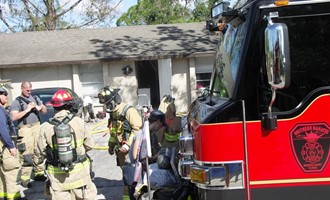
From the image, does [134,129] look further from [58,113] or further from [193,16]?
[193,16]

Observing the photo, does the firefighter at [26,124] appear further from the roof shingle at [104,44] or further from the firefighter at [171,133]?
the roof shingle at [104,44]

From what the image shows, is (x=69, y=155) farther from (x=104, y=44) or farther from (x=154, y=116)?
(x=104, y=44)

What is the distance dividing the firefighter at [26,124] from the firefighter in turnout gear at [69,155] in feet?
8.40

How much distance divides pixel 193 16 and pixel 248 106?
101ft

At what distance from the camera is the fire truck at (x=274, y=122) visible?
2471 mm

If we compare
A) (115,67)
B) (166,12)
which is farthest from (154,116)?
(166,12)

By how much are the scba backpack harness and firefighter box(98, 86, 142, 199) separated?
886mm

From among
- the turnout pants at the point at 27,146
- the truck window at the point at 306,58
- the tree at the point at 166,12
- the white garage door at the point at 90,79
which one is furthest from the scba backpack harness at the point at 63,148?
the tree at the point at 166,12

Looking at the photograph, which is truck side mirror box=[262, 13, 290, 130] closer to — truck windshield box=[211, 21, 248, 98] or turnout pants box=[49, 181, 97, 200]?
truck windshield box=[211, 21, 248, 98]

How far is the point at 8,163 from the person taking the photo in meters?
5.60

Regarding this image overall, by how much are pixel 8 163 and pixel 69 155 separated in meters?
2.09

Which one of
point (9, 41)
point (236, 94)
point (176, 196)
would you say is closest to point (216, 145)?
point (236, 94)

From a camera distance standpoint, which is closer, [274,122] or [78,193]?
[274,122]

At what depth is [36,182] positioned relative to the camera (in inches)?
276
